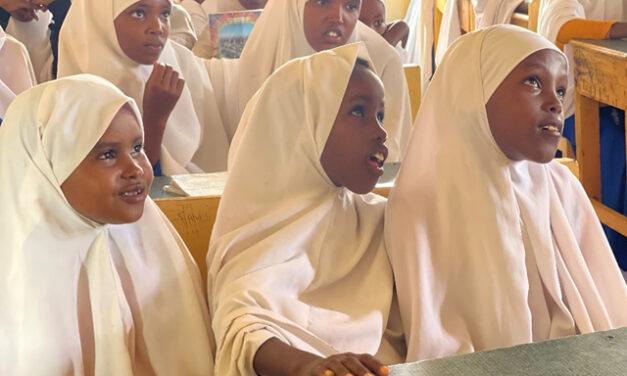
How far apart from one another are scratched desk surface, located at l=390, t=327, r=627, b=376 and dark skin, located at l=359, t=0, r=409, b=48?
3.07 meters

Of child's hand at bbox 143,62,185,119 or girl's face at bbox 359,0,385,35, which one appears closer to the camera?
child's hand at bbox 143,62,185,119

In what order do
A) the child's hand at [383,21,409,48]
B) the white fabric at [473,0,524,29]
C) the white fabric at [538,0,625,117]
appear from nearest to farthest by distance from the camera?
1. the white fabric at [538,0,625,117]
2. the child's hand at [383,21,409,48]
3. the white fabric at [473,0,524,29]

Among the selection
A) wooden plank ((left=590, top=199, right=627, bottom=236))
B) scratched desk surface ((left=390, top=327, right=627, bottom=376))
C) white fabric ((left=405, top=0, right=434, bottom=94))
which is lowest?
white fabric ((left=405, top=0, right=434, bottom=94))

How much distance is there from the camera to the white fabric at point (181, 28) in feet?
14.9

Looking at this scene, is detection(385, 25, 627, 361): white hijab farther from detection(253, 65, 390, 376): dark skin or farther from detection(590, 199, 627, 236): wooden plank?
detection(590, 199, 627, 236): wooden plank

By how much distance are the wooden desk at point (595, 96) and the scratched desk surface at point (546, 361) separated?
77.3 inches

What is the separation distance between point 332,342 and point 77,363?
1.53 ft

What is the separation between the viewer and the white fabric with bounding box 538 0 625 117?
→ 3.96 m

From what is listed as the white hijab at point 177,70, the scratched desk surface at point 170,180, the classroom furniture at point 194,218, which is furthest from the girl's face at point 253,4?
the classroom furniture at point 194,218

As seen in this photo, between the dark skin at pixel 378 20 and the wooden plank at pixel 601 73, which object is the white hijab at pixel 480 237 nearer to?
the wooden plank at pixel 601 73

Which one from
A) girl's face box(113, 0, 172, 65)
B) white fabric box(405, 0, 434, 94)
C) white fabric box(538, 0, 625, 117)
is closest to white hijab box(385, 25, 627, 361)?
girl's face box(113, 0, 172, 65)

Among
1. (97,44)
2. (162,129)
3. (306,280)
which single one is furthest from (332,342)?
(97,44)

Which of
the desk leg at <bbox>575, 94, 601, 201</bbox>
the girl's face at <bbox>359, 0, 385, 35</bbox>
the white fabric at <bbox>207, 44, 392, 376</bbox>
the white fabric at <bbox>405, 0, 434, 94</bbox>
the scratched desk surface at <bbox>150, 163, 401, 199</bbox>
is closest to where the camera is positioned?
the white fabric at <bbox>207, 44, 392, 376</bbox>

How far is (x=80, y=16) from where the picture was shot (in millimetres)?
3502
